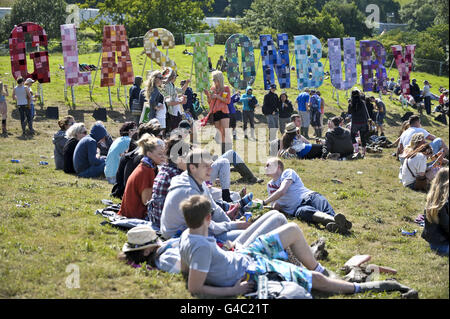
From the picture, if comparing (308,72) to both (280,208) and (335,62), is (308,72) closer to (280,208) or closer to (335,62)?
(335,62)

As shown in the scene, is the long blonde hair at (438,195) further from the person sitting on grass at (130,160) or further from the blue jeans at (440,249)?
the person sitting on grass at (130,160)

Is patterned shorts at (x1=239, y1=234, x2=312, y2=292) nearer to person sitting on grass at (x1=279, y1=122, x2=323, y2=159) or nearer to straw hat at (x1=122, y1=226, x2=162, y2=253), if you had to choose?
straw hat at (x1=122, y1=226, x2=162, y2=253)

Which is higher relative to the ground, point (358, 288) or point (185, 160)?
point (185, 160)

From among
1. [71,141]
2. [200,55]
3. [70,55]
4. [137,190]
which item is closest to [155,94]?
[71,141]

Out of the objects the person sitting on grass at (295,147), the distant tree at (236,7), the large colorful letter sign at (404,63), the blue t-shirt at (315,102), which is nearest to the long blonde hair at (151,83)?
the person sitting on grass at (295,147)

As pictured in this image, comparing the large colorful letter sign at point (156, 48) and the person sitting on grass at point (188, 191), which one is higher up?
the large colorful letter sign at point (156, 48)

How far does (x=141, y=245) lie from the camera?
195 inches

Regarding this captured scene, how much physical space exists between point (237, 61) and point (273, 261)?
615 inches

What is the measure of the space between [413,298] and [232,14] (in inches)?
3441

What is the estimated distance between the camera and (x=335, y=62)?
72.7ft

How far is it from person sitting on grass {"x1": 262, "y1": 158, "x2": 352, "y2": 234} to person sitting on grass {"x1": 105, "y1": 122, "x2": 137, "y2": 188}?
8.55 ft

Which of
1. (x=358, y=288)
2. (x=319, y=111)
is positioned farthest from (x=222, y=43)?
(x=358, y=288)

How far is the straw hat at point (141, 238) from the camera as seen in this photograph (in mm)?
4895

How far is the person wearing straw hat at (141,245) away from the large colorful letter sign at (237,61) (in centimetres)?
1478
